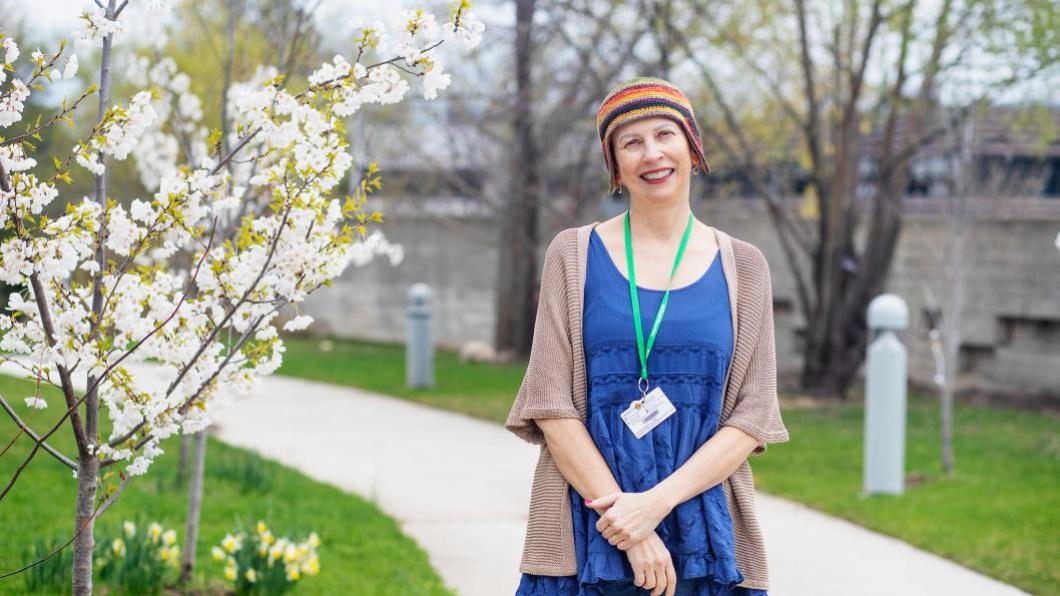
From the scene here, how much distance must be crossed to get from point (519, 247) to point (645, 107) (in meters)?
12.9

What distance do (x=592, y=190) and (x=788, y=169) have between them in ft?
10.9

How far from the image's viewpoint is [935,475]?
25.9 ft

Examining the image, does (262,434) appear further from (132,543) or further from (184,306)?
(184,306)

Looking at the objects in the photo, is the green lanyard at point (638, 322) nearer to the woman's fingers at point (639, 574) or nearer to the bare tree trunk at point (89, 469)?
the woman's fingers at point (639, 574)

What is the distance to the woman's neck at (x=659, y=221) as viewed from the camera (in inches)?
103

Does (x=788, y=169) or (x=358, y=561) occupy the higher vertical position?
(x=788, y=169)

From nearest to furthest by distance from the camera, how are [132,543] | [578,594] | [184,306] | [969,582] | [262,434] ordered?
[578,594] < [184,306] < [132,543] < [969,582] < [262,434]

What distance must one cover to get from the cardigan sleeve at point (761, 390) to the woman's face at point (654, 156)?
262 mm

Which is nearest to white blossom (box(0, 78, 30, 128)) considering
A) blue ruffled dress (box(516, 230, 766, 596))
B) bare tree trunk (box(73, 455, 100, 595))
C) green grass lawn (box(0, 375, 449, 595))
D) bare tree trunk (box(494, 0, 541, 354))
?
bare tree trunk (box(73, 455, 100, 595))

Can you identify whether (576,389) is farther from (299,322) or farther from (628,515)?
(299,322)

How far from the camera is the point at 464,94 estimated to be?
14047mm

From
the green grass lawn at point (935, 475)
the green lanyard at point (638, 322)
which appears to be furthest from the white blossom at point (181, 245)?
the green grass lawn at point (935, 475)

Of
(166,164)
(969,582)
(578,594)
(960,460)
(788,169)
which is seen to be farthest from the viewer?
(788,169)

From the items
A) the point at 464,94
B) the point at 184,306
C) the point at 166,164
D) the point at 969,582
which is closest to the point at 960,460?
the point at 969,582
